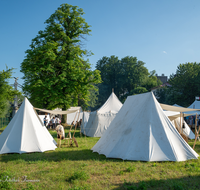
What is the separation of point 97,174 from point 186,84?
33.0 m

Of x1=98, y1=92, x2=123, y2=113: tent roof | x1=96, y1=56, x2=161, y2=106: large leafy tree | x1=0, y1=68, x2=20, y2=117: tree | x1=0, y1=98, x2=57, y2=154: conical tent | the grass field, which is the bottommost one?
the grass field

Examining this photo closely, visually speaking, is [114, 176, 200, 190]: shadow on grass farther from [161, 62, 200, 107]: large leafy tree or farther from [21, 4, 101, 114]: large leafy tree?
[161, 62, 200, 107]: large leafy tree

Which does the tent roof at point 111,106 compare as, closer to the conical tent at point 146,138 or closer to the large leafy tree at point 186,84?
the conical tent at point 146,138

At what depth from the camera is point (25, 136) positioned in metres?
8.80

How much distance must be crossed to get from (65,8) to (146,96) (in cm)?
1723

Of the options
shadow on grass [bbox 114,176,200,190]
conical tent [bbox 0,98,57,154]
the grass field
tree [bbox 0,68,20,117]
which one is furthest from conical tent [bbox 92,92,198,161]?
tree [bbox 0,68,20,117]

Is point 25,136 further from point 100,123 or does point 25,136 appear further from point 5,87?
point 5,87

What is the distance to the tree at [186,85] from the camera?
32938 mm

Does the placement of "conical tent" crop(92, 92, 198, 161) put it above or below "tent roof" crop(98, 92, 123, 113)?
below

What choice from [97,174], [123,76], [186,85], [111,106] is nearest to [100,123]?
[111,106]

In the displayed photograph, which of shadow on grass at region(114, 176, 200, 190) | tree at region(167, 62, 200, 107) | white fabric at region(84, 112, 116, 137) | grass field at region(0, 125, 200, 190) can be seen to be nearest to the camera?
shadow on grass at region(114, 176, 200, 190)

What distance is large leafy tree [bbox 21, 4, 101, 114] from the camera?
18.9 meters

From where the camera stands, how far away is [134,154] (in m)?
6.78

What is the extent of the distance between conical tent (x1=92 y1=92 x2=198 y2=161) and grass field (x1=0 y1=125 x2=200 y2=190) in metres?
0.30
